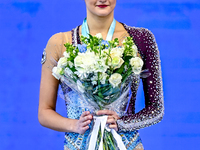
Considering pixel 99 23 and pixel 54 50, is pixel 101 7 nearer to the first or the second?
pixel 99 23

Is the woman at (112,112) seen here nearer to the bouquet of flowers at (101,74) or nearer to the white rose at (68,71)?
the bouquet of flowers at (101,74)

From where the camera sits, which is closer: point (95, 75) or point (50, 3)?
point (95, 75)

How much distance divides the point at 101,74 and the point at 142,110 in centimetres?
43

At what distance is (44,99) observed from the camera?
2266 mm

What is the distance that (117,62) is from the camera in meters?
1.83

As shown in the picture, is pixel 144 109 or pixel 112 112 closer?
pixel 112 112

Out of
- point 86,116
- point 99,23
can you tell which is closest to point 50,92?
point 86,116

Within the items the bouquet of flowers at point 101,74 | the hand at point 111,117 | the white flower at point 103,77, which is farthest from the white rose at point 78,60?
the hand at point 111,117

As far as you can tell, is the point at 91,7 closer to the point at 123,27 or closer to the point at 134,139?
the point at 123,27

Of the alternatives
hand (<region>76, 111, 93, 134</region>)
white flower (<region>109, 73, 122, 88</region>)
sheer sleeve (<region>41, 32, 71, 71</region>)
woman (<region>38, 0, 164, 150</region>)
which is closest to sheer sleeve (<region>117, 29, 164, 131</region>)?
woman (<region>38, 0, 164, 150</region>)

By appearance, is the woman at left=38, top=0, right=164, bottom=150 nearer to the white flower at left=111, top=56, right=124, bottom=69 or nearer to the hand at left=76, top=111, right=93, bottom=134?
the hand at left=76, top=111, right=93, bottom=134

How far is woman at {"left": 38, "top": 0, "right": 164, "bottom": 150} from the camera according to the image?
7.00 feet
